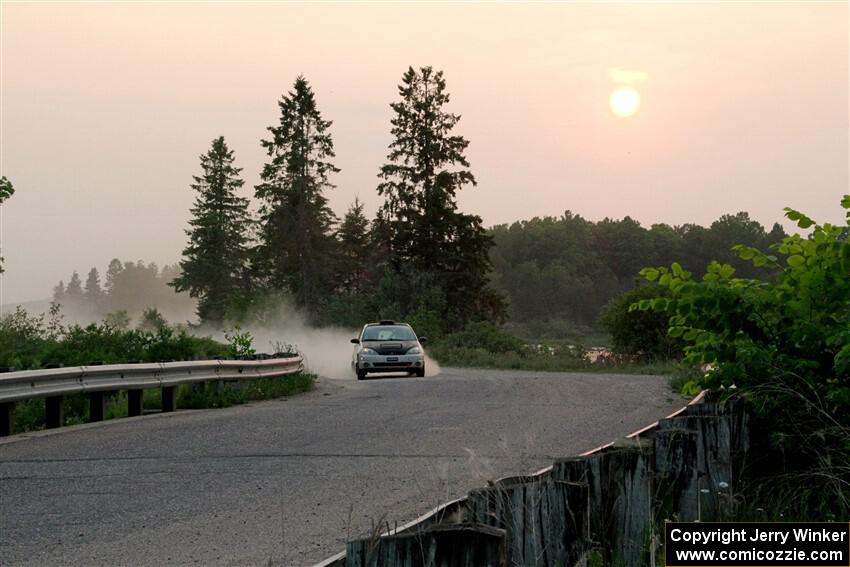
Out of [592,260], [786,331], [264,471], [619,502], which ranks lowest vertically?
[264,471]

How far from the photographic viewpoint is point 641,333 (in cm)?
4366

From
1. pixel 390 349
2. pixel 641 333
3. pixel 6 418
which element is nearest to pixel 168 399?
pixel 6 418

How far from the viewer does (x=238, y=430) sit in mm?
14539

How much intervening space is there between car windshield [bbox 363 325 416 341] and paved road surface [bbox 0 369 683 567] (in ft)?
41.2

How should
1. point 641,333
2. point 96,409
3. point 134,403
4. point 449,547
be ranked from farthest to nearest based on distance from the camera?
point 641,333
point 134,403
point 96,409
point 449,547

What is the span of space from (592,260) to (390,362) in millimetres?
140135

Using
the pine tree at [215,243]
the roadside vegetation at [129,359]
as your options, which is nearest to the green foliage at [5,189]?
the roadside vegetation at [129,359]

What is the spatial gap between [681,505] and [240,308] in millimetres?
71754

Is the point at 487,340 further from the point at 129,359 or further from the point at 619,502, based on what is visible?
the point at 619,502

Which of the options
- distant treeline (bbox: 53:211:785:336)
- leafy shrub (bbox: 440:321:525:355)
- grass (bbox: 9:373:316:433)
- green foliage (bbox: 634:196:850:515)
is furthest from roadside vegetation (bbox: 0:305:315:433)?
distant treeline (bbox: 53:211:785:336)

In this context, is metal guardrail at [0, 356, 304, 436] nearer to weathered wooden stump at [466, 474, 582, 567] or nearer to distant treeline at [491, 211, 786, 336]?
weathered wooden stump at [466, 474, 582, 567]

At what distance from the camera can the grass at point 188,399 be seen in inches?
666

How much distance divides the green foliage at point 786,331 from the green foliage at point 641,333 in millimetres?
32950

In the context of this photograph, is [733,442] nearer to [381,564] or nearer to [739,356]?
[739,356]
